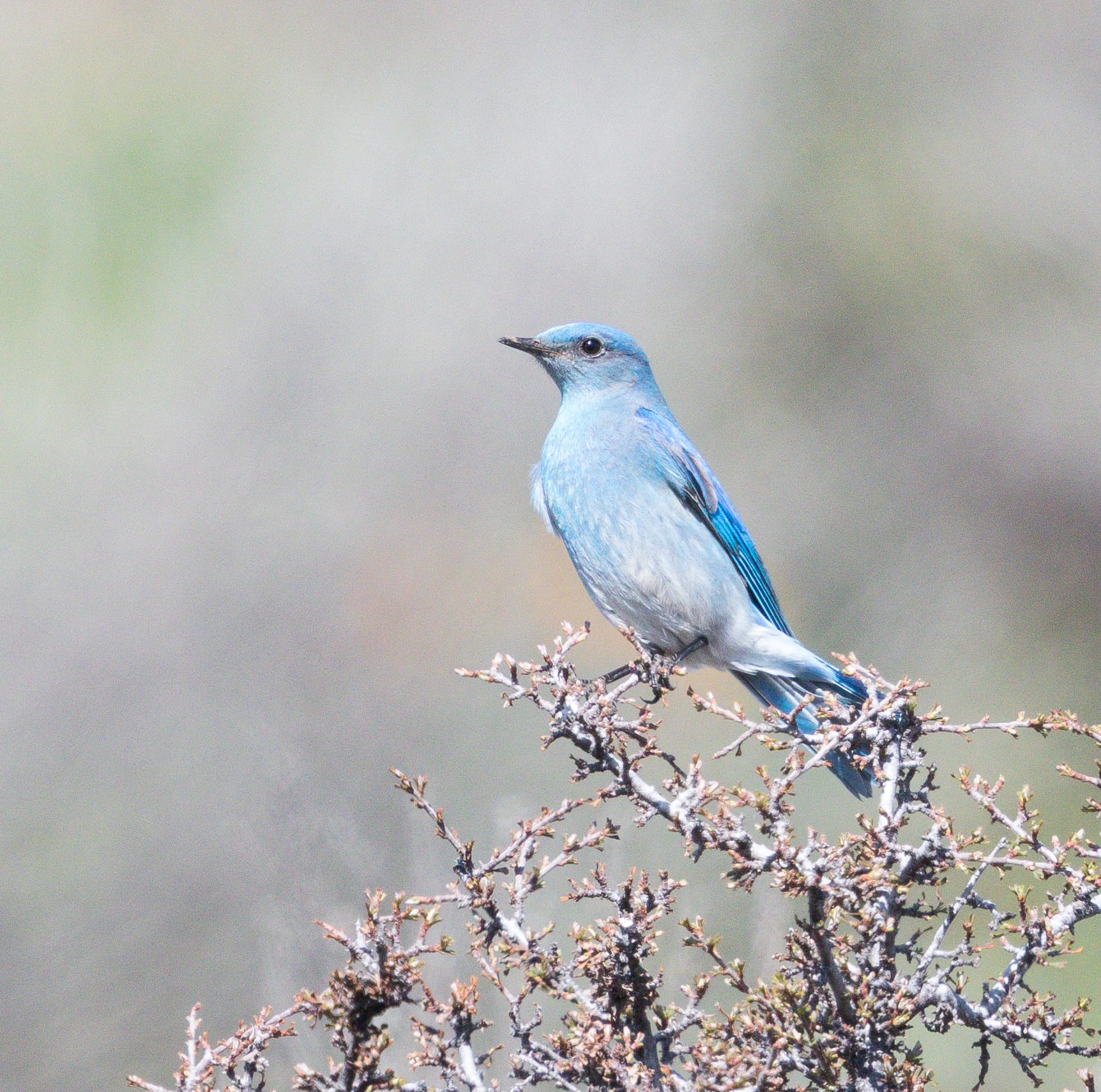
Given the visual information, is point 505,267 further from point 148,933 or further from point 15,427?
point 148,933

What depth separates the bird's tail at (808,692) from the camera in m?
2.84

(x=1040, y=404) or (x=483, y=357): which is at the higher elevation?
(x=483, y=357)

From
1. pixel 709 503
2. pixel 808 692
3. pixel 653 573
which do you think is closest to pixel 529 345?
pixel 709 503

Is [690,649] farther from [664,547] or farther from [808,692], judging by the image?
[808,692]

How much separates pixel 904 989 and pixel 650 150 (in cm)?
600

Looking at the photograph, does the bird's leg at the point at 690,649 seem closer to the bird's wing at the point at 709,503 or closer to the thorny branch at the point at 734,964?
the bird's wing at the point at 709,503

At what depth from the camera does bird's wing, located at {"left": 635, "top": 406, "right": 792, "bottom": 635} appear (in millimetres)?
3502

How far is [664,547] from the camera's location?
3320 millimetres

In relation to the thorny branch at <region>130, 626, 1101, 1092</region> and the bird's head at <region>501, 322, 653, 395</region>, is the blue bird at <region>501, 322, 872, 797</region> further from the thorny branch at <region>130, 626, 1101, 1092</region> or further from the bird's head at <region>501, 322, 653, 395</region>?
the thorny branch at <region>130, 626, 1101, 1092</region>

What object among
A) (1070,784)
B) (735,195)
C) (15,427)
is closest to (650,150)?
(735,195)

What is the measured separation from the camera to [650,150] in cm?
689

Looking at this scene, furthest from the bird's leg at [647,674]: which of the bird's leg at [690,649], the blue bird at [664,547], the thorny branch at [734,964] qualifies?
the thorny branch at [734,964]

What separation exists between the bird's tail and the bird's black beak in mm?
1206

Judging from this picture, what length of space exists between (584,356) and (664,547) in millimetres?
808
